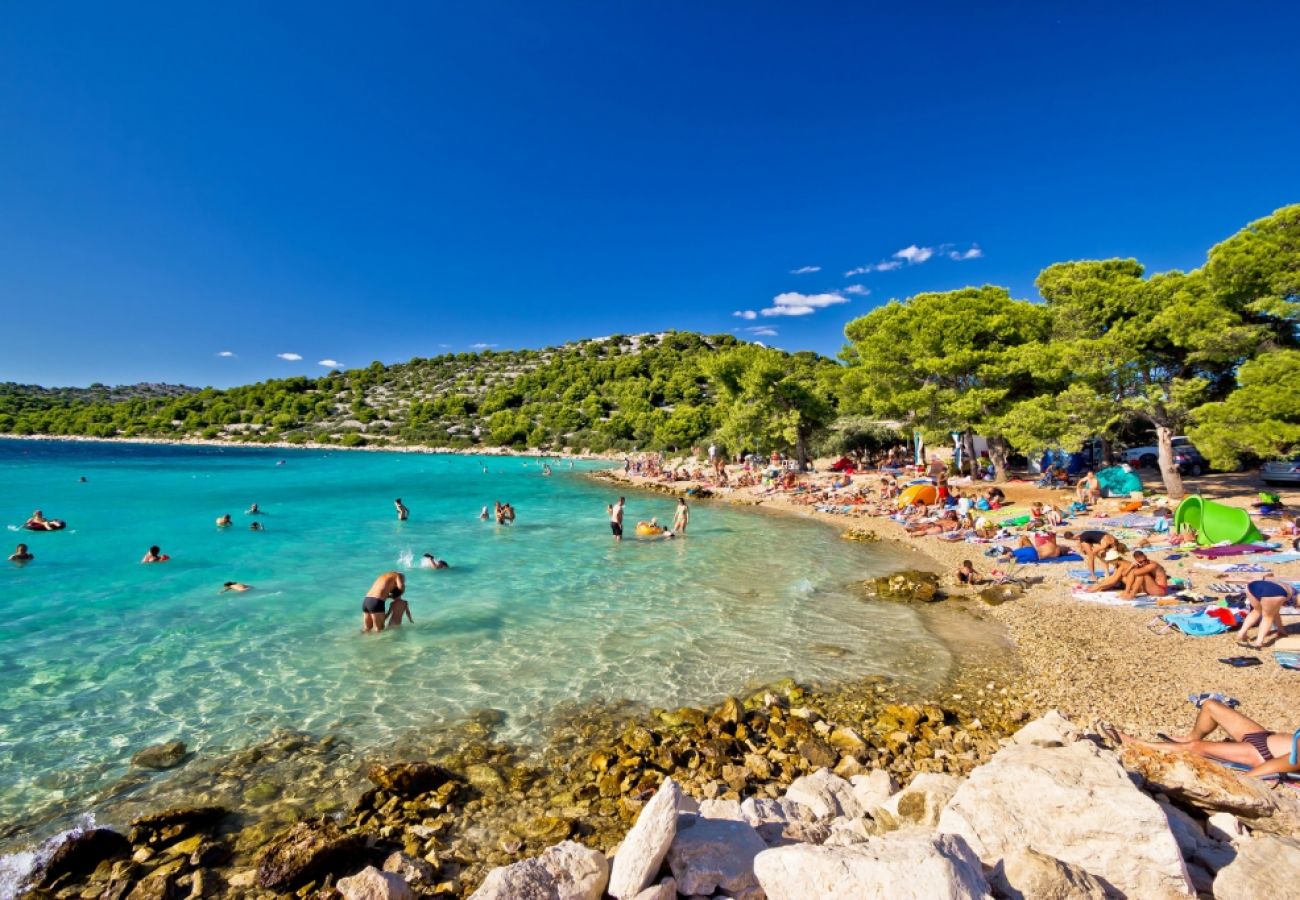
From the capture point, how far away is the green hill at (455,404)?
89375 mm

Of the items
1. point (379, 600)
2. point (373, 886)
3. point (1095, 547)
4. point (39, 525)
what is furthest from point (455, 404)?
point (373, 886)

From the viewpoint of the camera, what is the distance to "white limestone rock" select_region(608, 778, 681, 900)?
11.9 feet

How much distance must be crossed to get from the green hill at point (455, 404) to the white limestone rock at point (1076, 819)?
6365 cm

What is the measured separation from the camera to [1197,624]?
8.95m

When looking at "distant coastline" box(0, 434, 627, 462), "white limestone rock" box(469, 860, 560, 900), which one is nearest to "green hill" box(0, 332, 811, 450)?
"distant coastline" box(0, 434, 627, 462)

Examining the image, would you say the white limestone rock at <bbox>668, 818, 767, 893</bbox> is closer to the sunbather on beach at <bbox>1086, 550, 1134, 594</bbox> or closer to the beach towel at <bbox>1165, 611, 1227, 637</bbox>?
the beach towel at <bbox>1165, 611, 1227, 637</bbox>

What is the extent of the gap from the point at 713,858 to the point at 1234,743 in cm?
524

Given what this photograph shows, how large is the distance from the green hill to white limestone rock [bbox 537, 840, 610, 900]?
64069 millimetres

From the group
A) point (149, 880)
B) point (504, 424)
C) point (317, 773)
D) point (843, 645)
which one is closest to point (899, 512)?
point (843, 645)

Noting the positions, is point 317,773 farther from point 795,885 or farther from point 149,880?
point 795,885

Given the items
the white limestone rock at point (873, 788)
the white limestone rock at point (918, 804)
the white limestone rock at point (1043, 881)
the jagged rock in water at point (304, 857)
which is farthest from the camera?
the white limestone rock at point (873, 788)

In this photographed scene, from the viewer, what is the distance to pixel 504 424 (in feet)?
307

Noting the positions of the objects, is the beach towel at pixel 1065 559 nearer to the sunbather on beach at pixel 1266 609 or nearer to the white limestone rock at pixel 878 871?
the sunbather on beach at pixel 1266 609

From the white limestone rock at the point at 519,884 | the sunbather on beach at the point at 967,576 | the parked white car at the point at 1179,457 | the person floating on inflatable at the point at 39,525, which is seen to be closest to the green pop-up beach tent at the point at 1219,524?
the sunbather on beach at the point at 967,576
